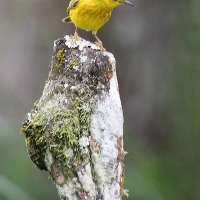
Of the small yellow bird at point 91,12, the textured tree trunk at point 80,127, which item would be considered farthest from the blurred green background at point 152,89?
the textured tree trunk at point 80,127

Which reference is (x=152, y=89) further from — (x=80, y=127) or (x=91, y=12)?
(x=80, y=127)

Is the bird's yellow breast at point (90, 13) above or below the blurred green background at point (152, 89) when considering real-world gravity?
below

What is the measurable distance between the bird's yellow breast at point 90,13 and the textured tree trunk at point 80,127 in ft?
5.84

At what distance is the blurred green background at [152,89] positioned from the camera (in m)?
6.21

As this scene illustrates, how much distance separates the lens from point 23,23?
7008mm

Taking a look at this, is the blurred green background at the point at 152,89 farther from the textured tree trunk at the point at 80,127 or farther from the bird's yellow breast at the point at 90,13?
the textured tree trunk at the point at 80,127

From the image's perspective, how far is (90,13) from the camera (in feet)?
14.8

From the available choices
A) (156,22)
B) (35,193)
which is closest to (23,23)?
(156,22)

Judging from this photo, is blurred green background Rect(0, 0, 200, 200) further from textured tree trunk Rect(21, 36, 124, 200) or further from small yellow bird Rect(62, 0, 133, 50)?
textured tree trunk Rect(21, 36, 124, 200)

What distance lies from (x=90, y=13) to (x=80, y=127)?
7.15ft

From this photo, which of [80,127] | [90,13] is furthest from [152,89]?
[80,127]

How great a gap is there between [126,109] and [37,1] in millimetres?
2008

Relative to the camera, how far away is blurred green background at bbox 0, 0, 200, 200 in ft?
20.4

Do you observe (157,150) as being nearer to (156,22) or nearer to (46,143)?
(156,22)
